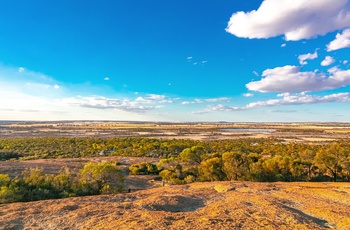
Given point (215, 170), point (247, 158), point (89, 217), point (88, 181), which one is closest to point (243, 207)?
point (89, 217)

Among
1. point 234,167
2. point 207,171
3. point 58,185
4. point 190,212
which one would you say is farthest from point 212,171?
point 190,212

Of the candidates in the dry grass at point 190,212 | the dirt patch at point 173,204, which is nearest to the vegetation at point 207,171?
the dry grass at point 190,212

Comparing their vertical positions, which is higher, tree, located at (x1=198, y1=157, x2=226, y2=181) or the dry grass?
the dry grass

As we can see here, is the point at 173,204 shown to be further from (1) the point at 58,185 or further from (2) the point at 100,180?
(1) the point at 58,185

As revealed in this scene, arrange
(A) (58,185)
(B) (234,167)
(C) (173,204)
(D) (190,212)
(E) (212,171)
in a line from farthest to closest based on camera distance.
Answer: (E) (212,171)
(B) (234,167)
(A) (58,185)
(C) (173,204)
(D) (190,212)

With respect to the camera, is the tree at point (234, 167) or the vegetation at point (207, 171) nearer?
the vegetation at point (207, 171)

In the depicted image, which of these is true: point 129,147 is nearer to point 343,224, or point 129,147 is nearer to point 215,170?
point 215,170

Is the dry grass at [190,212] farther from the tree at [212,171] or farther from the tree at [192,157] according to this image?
the tree at [192,157]

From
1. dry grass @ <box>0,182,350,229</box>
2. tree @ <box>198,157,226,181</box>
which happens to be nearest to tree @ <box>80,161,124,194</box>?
dry grass @ <box>0,182,350,229</box>

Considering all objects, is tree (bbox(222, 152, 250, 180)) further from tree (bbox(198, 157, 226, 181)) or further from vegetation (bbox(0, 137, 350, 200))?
tree (bbox(198, 157, 226, 181))
